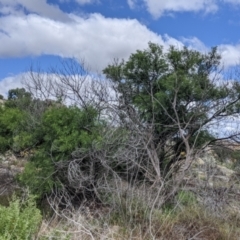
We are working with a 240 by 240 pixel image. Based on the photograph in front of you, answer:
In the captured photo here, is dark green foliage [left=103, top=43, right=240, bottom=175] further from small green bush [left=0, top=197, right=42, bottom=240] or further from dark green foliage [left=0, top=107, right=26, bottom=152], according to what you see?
small green bush [left=0, top=197, right=42, bottom=240]

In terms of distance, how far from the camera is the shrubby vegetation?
10180 millimetres

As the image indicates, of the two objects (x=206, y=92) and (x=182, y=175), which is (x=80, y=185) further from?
(x=206, y=92)

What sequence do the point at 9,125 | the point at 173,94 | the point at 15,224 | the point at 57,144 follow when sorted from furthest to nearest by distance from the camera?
the point at 173,94
the point at 9,125
the point at 57,144
the point at 15,224

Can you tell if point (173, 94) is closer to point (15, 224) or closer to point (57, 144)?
point (57, 144)

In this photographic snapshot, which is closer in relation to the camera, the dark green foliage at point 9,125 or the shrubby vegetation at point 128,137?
the shrubby vegetation at point 128,137

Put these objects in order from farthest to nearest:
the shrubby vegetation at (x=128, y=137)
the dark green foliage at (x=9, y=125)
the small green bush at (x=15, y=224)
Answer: the dark green foliage at (x=9, y=125) → the shrubby vegetation at (x=128, y=137) → the small green bush at (x=15, y=224)

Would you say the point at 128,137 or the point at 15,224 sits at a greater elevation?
the point at 128,137

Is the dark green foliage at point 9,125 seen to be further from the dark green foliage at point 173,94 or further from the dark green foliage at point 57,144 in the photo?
the dark green foliage at point 173,94

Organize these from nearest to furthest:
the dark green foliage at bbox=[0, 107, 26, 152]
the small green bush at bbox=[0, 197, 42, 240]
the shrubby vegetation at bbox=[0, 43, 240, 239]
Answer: the small green bush at bbox=[0, 197, 42, 240] < the shrubby vegetation at bbox=[0, 43, 240, 239] < the dark green foliage at bbox=[0, 107, 26, 152]

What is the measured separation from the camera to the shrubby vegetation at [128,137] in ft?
33.4

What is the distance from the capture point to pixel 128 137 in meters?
12.1

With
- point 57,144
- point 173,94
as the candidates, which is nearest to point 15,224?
point 57,144

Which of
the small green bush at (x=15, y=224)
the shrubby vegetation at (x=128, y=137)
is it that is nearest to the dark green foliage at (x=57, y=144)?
the shrubby vegetation at (x=128, y=137)

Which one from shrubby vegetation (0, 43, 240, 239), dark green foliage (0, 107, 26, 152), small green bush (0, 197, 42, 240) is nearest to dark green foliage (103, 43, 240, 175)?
shrubby vegetation (0, 43, 240, 239)
